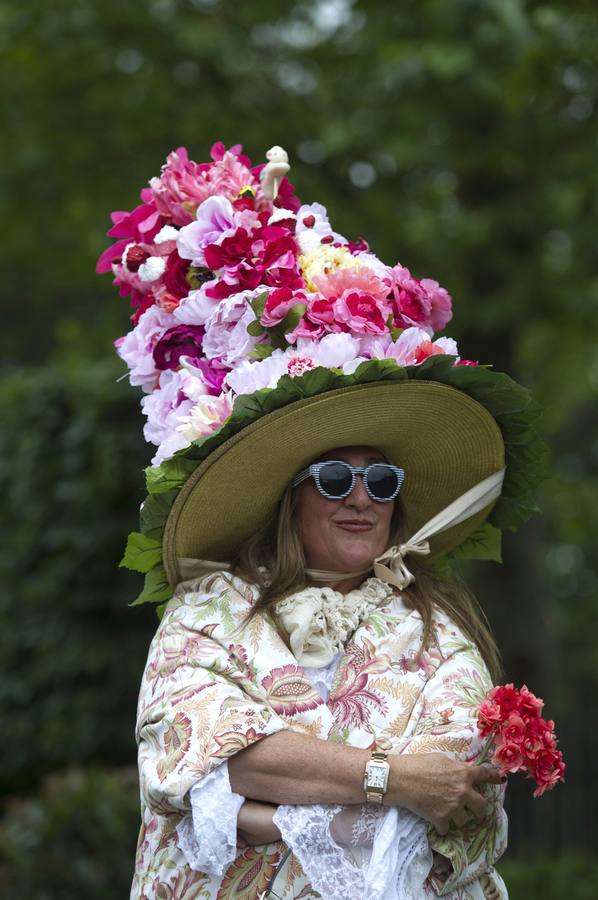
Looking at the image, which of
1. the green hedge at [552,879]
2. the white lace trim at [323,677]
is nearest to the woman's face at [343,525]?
the white lace trim at [323,677]

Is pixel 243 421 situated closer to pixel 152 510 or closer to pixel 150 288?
pixel 152 510

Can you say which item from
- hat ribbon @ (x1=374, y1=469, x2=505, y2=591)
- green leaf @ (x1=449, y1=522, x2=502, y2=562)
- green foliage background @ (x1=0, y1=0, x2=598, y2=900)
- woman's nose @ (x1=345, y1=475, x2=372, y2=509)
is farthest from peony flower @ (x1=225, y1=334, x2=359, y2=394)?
green foliage background @ (x1=0, y1=0, x2=598, y2=900)

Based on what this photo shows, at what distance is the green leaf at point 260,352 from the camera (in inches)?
132

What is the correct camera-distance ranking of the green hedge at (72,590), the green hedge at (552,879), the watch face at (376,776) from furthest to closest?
the green hedge at (552,879)
the green hedge at (72,590)
the watch face at (376,776)

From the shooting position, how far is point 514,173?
912cm

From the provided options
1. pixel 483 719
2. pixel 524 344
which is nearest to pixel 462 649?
pixel 483 719

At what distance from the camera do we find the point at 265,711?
3.06 metres

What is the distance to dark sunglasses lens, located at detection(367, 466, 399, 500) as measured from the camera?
3.38 metres

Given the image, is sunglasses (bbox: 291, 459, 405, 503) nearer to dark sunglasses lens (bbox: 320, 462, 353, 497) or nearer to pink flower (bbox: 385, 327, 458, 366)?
dark sunglasses lens (bbox: 320, 462, 353, 497)

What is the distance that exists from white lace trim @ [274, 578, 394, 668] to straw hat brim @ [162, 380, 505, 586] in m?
0.29

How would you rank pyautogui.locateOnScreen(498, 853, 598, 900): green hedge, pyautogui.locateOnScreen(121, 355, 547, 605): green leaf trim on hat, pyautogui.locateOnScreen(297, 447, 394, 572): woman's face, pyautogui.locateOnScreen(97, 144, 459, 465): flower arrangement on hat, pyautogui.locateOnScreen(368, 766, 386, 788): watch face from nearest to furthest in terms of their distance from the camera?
pyautogui.locateOnScreen(368, 766, 386, 788): watch face < pyautogui.locateOnScreen(121, 355, 547, 605): green leaf trim on hat < pyautogui.locateOnScreen(97, 144, 459, 465): flower arrangement on hat < pyautogui.locateOnScreen(297, 447, 394, 572): woman's face < pyautogui.locateOnScreen(498, 853, 598, 900): green hedge

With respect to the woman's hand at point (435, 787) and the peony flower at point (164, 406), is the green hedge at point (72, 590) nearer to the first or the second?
the peony flower at point (164, 406)

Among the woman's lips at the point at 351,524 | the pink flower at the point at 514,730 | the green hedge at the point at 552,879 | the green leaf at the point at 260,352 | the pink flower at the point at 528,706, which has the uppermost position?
the green leaf at the point at 260,352

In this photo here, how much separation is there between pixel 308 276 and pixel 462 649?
1073 millimetres
